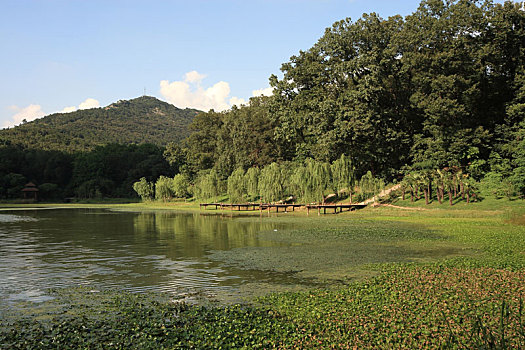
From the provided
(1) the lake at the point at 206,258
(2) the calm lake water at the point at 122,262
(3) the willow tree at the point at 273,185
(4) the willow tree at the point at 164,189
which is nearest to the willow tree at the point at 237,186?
(3) the willow tree at the point at 273,185

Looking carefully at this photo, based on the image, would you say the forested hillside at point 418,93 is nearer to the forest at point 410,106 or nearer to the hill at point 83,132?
the forest at point 410,106

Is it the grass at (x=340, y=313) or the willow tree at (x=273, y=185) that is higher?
the willow tree at (x=273, y=185)

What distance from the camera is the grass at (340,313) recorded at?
9000 millimetres

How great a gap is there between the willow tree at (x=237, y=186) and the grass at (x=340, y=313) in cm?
4129

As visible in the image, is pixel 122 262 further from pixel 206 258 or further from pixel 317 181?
pixel 317 181

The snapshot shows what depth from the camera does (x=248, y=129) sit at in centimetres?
7050

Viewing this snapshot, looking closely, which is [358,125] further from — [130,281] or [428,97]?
[130,281]

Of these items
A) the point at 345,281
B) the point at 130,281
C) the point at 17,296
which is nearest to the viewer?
the point at 17,296

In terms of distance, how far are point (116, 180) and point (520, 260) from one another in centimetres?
11440

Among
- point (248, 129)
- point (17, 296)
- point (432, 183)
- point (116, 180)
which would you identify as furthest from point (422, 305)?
point (116, 180)

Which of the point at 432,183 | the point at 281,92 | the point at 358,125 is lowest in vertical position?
the point at 432,183

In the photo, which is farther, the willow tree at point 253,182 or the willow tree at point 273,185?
the willow tree at point 253,182

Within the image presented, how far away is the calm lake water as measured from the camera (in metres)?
15.0

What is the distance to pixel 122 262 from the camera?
2006cm
